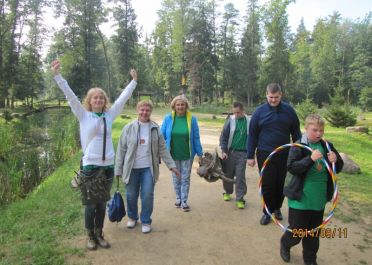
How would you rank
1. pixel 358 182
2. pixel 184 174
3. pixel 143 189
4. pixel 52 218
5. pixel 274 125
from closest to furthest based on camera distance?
pixel 143 189, pixel 274 125, pixel 52 218, pixel 184 174, pixel 358 182

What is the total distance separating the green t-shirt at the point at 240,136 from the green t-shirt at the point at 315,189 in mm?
2340

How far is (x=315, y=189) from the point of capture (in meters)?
3.88

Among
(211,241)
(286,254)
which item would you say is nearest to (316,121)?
(286,254)

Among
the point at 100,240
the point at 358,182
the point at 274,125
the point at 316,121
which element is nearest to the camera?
the point at 316,121

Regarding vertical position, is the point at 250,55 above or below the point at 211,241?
above

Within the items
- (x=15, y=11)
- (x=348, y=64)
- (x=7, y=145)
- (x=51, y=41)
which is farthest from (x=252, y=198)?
(x=348, y=64)

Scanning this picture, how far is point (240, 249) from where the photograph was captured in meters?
4.61

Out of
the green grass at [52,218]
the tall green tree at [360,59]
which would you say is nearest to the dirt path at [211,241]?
the green grass at [52,218]

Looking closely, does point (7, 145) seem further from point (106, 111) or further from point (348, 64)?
point (348, 64)

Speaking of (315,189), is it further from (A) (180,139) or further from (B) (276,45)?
(B) (276,45)

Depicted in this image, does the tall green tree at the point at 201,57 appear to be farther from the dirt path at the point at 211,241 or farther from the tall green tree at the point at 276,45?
the dirt path at the point at 211,241

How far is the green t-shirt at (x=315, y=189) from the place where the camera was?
3.87 meters

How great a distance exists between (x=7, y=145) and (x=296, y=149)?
1201 centimetres

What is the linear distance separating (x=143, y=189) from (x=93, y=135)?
1.18 m
